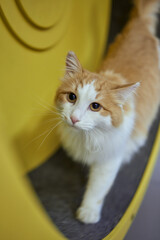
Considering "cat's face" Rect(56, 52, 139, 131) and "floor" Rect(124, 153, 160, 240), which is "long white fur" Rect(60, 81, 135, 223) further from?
"floor" Rect(124, 153, 160, 240)

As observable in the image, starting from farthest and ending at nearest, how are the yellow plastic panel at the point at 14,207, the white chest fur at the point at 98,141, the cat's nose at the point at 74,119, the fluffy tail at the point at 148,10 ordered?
the fluffy tail at the point at 148,10, the white chest fur at the point at 98,141, the cat's nose at the point at 74,119, the yellow plastic panel at the point at 14,207

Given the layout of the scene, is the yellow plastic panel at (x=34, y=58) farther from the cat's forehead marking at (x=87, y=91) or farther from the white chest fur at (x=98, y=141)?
the cat's forehead marking at (x=87, y=91)

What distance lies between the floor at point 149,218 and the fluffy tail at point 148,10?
114cm

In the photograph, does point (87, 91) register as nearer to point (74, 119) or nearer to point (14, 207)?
point (74, 119)

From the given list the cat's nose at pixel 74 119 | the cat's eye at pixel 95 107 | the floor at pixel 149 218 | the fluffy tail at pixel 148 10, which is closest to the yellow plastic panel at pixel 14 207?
the cat's nose at pixel 74 119

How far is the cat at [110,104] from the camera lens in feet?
3.03

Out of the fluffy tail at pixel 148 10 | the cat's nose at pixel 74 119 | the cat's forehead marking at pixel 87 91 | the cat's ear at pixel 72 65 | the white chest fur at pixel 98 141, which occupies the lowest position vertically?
the white chest fur at pixel 98 141

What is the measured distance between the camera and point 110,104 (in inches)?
37.4

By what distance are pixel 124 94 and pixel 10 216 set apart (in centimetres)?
62

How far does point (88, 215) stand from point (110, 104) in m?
0.60

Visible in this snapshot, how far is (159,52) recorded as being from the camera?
1579 millimetres

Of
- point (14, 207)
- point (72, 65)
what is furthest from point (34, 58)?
point (14, 207)

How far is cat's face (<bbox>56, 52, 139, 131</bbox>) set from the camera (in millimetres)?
889

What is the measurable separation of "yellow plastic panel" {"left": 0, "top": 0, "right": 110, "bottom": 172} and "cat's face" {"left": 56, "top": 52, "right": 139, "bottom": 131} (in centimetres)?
27
